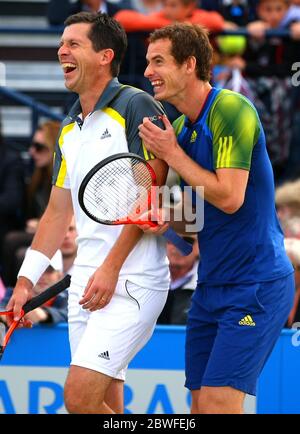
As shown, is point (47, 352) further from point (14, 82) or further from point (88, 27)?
point (14, 82)

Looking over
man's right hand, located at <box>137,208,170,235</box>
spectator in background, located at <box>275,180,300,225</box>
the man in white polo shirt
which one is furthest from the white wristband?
spectator in background, located at <box>275,180,300,225</box>

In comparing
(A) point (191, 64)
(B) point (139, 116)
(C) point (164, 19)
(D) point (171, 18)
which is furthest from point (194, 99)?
(C) point (164, 19)

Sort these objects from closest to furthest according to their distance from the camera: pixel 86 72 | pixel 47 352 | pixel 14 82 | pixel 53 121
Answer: pixel 86 72
pixel 47 352
pixel 53 121
pixel 14 82

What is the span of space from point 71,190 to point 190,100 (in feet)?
2.55

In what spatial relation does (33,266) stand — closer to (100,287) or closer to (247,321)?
(100,287)

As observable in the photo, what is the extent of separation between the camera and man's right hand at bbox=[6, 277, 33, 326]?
17.6 ft

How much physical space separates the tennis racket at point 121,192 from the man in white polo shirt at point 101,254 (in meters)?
0.10

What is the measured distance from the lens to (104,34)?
5.39 metres

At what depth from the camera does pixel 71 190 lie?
543 centimetres

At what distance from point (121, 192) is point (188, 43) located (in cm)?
76

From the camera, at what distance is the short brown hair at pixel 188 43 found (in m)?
5.08

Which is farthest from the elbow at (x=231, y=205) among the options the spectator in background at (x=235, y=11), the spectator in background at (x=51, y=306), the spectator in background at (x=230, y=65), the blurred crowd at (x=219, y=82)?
the spectator in background at (x=235, y=11)

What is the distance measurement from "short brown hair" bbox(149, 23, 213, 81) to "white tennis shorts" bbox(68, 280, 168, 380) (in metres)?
Answer: 1.07

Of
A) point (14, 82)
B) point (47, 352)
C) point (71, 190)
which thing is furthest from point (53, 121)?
point (71, 190)
